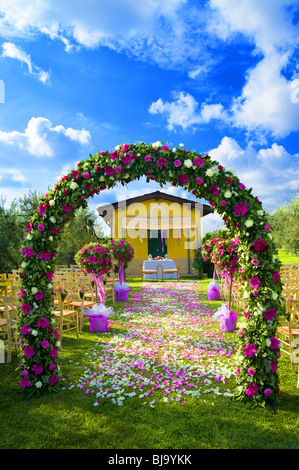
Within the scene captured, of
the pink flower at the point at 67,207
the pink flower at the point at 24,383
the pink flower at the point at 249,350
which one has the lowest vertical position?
the pink flower at the point at 24,383

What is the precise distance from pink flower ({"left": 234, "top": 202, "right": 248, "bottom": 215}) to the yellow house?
17141 mm

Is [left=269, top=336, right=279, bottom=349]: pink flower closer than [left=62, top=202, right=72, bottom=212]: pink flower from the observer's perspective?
Yes

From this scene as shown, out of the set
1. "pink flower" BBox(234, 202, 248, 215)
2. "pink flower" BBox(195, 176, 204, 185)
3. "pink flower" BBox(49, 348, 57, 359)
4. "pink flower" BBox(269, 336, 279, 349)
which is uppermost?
"pink flower" BBox(195, 176, 204, 185)

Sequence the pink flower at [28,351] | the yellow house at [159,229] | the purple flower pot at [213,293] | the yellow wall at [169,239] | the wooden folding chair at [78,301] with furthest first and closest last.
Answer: the yellow wall at [169,239] → the yellow house at [159,229] → the purple flower pot at [213,293] → the wooden folding chair at [78,301] → the pink flower at [28,351]

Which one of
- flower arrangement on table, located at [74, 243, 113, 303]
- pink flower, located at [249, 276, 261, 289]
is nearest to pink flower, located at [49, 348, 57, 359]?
flower arrangement on table, located at [74, 243, 113, 303]

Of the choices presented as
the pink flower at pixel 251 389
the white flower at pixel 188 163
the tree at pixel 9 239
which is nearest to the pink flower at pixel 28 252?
the white flower at pixel 188 163

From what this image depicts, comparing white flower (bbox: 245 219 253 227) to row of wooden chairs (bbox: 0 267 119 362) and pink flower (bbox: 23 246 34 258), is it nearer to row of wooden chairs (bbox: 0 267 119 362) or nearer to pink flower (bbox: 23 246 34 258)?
pink flower (bbox: 23 246 34 258)

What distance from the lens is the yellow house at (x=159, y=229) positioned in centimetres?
2239

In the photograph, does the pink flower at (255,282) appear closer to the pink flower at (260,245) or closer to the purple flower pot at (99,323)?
the pink flower at (260,245)

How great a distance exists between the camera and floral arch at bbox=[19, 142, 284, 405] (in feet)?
14.2

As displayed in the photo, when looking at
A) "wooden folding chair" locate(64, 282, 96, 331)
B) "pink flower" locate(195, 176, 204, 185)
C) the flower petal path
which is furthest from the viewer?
"wooden folding chair" locate(64, 282, 96, 331)

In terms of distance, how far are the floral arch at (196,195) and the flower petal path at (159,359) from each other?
1.96ft

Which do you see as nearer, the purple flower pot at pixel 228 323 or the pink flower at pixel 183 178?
the pink flower at pixel 183 178
